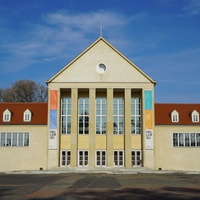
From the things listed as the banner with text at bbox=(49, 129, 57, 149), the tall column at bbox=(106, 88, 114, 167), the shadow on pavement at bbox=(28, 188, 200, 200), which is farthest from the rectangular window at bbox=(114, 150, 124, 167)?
the shadow on pavement at bbox=(28, 188, 200, 200)

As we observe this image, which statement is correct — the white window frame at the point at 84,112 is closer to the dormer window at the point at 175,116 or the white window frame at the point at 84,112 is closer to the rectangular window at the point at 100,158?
the rectangular window at the point at 100,158

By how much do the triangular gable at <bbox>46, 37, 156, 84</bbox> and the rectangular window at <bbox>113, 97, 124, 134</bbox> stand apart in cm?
319

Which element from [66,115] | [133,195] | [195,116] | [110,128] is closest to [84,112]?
[66,115]

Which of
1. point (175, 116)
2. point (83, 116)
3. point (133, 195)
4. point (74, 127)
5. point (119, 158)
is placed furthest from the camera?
point (175, 116)

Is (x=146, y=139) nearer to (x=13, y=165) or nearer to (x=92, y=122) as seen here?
(x=92, y=122)

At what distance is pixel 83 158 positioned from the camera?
→ 149 ft

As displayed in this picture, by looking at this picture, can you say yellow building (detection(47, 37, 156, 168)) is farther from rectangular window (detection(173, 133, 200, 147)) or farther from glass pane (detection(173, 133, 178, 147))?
rectangular window (detection(173, 133, 200, 147))

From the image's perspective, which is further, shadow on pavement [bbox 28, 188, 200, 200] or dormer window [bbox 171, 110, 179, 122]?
dormer window [bbox 171, 110, 179, 122]

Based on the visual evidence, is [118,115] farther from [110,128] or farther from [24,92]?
[24,92]

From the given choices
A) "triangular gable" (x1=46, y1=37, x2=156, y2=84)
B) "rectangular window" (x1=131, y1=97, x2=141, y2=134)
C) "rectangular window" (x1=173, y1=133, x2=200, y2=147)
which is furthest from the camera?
"rectangular window" (x1=131, y1=97, x2=141, y2=134)

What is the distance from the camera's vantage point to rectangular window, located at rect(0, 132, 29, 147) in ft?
149

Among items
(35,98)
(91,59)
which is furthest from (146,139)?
(35,98)

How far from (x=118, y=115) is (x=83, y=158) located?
7.51 metres

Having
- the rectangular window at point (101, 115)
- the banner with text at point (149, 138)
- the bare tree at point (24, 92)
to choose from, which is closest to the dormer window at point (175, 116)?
the banner with text at point (149, 138)
